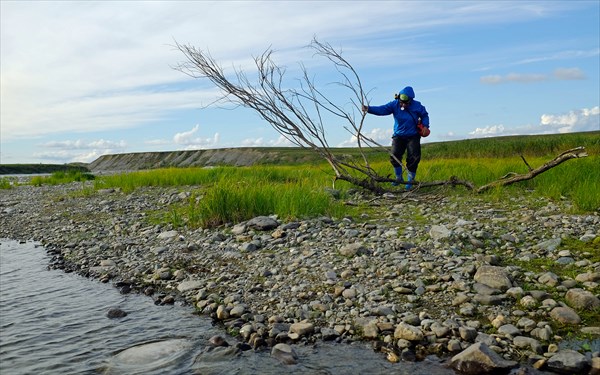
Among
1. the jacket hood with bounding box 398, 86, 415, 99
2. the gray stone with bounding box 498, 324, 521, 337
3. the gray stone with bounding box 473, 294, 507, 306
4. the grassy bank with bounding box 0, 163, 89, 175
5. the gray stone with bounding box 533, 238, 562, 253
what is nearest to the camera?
the gray stone with bounding box 498, 324, 521, 337

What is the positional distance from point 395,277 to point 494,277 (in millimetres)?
1105

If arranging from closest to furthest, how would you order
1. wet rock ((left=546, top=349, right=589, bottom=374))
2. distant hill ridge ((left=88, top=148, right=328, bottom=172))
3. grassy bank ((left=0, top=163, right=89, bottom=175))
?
wet rock ((left=546, top=349, right=589, bottom=374)) → distant hill ridge ((left=88, top=148, right=328, bottom=172)) → grassy bank ((left=0, top=163, right=89, bottom=175))

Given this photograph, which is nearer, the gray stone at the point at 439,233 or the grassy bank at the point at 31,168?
the gray stone at the point at 439,233

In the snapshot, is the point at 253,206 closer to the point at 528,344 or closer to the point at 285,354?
the point at 285,354


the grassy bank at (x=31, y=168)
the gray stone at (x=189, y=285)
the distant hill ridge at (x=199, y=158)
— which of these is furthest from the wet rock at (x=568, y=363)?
the grassy bank at (x=31, y=168)

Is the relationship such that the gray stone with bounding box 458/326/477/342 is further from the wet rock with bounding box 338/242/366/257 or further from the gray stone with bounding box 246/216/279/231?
the gray stone with bounding box 246/216/279/231

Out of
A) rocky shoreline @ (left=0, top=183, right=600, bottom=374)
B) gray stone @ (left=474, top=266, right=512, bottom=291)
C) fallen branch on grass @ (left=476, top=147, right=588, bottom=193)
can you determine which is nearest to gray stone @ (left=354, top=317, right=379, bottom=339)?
rocky shoreline @ (left=0, top=183, right=600, bottom=374)

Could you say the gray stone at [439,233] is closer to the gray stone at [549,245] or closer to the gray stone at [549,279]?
the gray stone at [549,245]

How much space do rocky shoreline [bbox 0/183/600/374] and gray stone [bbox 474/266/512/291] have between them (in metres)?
0.01

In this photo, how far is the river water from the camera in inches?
170

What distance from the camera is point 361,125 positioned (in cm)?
1018

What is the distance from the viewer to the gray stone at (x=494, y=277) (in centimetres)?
535

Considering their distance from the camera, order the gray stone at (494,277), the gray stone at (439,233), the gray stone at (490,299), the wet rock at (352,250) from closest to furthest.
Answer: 1. the gray stone at (490,299)
2. the gray stone at (494,277)
3. the wet rock at (352,250)
4. the gray stone at (439,233)

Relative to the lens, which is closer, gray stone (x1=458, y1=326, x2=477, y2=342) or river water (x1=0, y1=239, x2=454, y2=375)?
river water (x1=0, y1=239, x2=454, y2=375)
